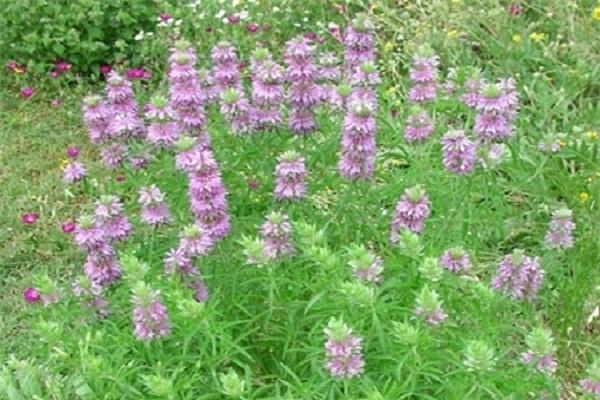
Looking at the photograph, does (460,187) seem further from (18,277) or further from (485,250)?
(18,277)

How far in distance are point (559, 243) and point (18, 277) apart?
7.13ft

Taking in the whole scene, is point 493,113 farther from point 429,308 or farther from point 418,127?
point 429,308

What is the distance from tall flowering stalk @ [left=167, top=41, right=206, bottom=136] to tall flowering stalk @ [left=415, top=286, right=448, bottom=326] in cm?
87

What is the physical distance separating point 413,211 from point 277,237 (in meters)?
0.35

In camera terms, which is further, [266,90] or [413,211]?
[266,90]

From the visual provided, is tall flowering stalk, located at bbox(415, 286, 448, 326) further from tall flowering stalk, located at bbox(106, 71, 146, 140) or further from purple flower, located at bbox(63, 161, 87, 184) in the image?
purple flower, located at bbox(63, 161, 87, 184)

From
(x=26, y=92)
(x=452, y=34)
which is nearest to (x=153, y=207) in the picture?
(x=452, y=34)

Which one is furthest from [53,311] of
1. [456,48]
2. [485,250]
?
[456,48]

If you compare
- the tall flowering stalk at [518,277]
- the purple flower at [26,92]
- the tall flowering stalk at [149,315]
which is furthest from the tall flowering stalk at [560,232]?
the purple flower at [26,92]

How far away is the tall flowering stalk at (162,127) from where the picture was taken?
273 cm

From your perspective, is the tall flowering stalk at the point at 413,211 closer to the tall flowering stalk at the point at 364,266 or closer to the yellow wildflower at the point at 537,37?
the tall flowering stalk at the point at 364,266

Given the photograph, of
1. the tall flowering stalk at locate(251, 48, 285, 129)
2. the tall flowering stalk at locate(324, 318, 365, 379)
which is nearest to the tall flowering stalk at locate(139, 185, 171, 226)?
the tall flowering stalk at locate(251, 48, 285, 129)

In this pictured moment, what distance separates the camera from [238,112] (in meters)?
2.75

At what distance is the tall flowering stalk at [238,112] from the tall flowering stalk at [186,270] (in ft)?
1.35
